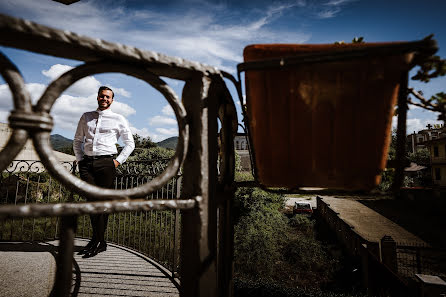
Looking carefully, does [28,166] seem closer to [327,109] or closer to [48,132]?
[48,132]

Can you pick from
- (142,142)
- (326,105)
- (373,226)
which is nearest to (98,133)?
(326,105)

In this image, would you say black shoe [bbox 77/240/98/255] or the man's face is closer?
the man's face

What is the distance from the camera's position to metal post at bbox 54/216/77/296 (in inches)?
26.9

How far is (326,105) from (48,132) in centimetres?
98

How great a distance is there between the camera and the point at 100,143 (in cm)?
293

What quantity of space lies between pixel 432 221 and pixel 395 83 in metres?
20.8

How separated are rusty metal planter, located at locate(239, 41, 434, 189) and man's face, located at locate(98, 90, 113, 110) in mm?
2621

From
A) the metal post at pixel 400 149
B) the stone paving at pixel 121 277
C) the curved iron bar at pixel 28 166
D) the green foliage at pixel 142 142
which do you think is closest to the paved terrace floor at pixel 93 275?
the stone paving at pixel 121 277

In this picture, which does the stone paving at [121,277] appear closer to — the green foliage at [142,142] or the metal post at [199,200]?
the metal post at [199,200]

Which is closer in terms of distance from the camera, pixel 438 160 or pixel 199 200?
pixel 199 200

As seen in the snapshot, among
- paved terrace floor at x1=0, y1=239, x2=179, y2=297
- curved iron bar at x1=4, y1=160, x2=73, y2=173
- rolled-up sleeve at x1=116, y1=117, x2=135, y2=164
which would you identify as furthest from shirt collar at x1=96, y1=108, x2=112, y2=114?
paved terrace floor at x1=0, y1=239, x2=179, y2=297

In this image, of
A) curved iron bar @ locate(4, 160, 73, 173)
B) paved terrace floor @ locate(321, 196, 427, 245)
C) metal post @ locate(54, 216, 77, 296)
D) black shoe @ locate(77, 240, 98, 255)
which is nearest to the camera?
metal post @ locate(54, 216, 77, 296)

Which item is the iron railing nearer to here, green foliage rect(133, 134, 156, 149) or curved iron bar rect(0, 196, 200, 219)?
curved iron bar rect(0, 196, 200, 219)

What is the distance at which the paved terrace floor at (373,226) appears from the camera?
1165 cm
